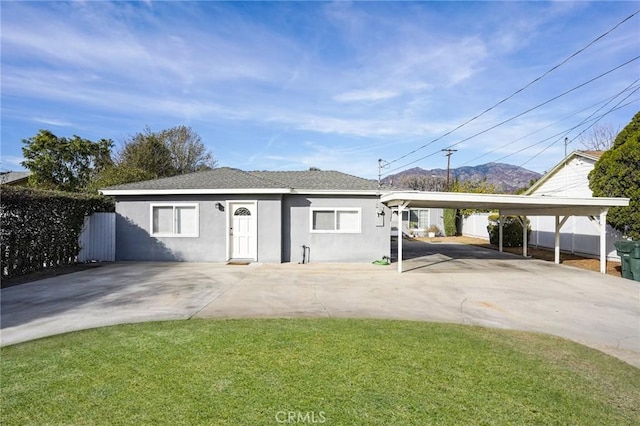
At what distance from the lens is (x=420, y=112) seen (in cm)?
1845

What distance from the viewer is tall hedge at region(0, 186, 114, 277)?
888 cm

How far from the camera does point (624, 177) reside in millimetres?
10875

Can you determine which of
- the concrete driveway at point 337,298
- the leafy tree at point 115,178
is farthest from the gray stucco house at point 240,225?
the leafy tree at point 115,178

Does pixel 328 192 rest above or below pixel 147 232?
above

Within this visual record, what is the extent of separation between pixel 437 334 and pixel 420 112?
1574 centimetres

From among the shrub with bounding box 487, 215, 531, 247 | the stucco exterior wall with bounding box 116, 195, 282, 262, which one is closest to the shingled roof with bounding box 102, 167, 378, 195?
the stucco exterior wall with bounding box 116, 195, 282, 262

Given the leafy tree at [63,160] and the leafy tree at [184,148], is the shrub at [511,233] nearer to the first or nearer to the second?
the leafy tree at [184,148]

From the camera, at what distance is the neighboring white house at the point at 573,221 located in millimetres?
15242

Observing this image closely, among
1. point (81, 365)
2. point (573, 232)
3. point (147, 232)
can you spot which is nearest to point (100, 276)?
point (147, 232)

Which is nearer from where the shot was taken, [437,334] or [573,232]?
[437,334]

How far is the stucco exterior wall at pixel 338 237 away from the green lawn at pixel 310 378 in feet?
24.5

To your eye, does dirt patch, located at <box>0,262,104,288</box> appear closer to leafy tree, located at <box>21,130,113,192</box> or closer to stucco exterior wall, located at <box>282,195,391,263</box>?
stucco exterior wall, located at <box>282,195,391,263</box>

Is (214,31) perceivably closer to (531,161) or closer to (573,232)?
(573,232)

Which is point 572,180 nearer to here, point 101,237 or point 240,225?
point 240,225
